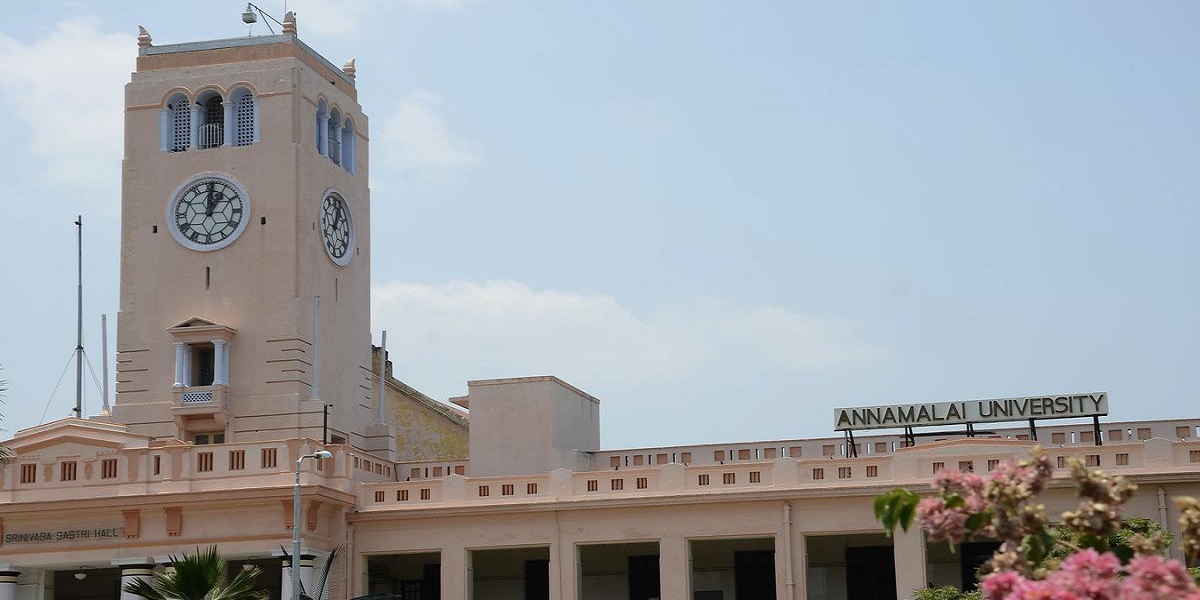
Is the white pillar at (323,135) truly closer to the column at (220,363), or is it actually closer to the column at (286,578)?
the column at (220,363)

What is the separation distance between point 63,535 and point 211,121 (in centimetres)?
1716

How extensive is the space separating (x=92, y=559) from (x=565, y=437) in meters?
16.9

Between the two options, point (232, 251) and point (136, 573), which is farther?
point (232, 251)

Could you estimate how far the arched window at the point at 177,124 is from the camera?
6450 centimetres

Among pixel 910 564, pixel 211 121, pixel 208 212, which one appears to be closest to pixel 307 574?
pixel 208 212

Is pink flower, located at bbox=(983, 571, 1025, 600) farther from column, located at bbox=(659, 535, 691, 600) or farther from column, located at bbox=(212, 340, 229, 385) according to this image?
column, located at bbox=(212, 340, 229, 385)

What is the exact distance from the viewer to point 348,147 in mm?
68188

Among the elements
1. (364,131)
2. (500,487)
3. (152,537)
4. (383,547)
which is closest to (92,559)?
(152,537)

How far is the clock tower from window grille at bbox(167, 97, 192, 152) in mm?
72

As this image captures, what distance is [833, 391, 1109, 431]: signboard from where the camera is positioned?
57.1 meters

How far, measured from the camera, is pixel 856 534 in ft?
183

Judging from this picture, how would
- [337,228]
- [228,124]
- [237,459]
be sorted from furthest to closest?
[337,228] < [228,124] < [237,459]

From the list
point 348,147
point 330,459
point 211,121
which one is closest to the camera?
point 330,459

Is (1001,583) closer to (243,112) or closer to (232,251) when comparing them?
(232,251)
